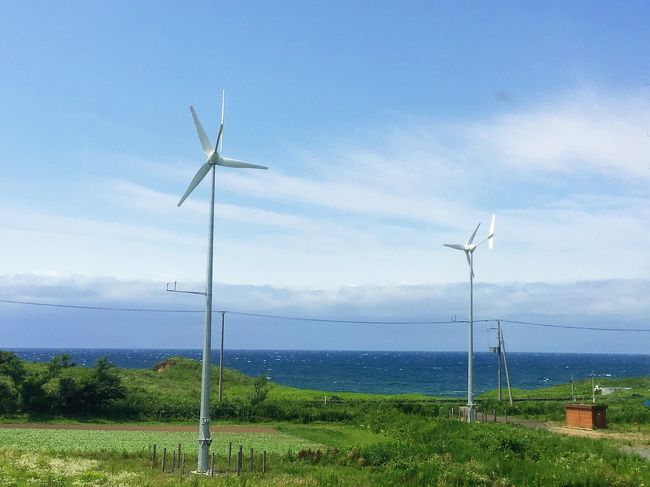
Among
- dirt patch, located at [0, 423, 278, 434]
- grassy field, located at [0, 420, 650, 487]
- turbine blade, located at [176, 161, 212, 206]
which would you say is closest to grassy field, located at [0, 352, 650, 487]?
grassy field, located at [0, 420, 650, 487]

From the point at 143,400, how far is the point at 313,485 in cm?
4154

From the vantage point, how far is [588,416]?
170 ft

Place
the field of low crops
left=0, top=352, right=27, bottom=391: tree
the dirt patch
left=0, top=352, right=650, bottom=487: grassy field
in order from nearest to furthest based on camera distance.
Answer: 1. left=0, top=352, right=650, bottom=487: grassy field
2. the field of low crops
3. the dirt patch
4. left=0, top=352, right=27, bottom=391: tree

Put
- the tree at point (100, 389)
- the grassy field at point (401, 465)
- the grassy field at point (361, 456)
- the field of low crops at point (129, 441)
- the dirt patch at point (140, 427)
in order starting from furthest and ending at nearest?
the tree at point (100, 389) < the dirt patch at point (140, 427) < the field of low crops at point (129, 441) < the grassy field at point (361, 456) < the grassy field at point (401, 465)

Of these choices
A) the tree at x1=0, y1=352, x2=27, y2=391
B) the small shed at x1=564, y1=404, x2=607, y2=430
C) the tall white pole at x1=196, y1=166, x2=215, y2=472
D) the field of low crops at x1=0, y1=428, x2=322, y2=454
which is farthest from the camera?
the tree at x1=0, y1=352, x2=27, y2=391

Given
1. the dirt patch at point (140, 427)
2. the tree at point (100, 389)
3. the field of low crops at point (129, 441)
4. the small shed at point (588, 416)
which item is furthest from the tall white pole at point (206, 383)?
the tree at point (100, 389)

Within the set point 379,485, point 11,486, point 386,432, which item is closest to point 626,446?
point 386,432

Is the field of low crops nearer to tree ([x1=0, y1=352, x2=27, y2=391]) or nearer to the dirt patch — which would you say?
the dirt patch

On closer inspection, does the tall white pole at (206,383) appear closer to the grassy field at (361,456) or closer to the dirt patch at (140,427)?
the grassy field at (361,456)

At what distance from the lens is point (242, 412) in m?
63.9

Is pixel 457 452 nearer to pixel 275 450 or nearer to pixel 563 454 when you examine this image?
pixel 563 454

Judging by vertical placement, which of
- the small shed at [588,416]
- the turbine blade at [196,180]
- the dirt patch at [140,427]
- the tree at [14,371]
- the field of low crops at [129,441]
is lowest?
the dirt patch at [140,427]

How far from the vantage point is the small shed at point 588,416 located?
51.6 meters

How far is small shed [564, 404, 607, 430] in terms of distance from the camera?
51.6m
